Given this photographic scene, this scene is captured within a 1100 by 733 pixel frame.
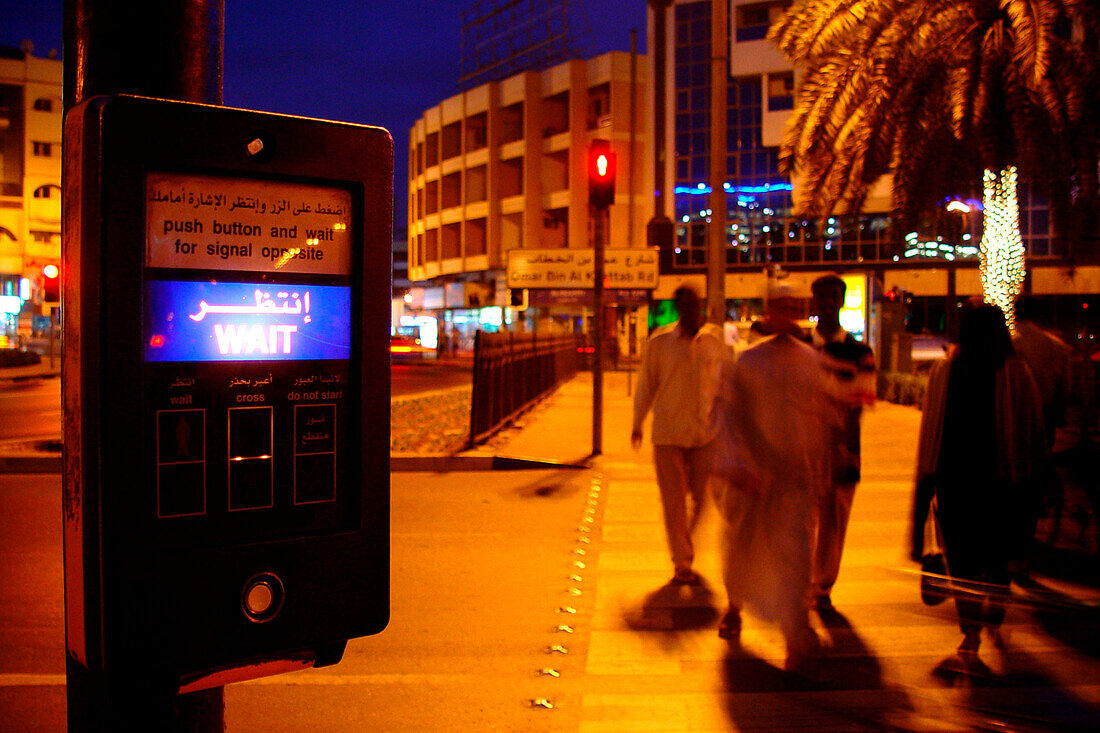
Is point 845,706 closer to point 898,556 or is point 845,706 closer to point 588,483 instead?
point 898,556

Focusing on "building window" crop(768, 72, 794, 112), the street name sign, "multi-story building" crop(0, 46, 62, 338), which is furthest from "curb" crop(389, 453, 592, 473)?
"multi-story building" crop(0, 46, 62, 338)

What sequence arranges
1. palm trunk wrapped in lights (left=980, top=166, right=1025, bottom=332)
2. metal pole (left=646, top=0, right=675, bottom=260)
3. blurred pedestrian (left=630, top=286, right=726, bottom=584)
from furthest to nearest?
metal pole (left=646, top=0, right=675, bottom=260)
palm trunk wrapped in lights (left=980, top=166, right=1025, bottom=332)
blurred pedestrian (left=630, top=286, right=726, bottom=584)

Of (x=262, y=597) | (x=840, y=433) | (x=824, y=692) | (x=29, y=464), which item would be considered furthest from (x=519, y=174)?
(x=262, y=597)

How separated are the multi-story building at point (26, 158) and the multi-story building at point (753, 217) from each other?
3619 centimetres

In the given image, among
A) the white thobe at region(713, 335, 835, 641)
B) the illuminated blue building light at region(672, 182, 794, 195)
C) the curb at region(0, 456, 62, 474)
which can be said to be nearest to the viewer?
the white thobe at region(713, 335, 835, 641)

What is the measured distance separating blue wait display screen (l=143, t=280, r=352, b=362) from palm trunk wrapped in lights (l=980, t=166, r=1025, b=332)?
14007 millimetres

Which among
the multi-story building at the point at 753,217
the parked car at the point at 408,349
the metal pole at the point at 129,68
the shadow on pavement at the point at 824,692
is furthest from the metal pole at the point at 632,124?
the metal pole at the point at 129,68

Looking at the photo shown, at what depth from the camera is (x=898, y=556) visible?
7.16 meters

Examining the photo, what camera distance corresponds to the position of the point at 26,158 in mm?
57375

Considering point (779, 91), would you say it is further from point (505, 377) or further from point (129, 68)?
point (129, 68)

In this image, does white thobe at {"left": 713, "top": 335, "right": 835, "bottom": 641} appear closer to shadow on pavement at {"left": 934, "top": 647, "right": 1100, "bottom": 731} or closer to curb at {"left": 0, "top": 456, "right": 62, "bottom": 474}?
shadow on pavement at {"left": 934, "top": 647, "right": 1100, "bottom": 731}

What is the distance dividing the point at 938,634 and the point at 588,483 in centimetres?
Result: 564

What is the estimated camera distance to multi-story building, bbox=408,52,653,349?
4981 centimetres

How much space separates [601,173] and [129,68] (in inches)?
410
